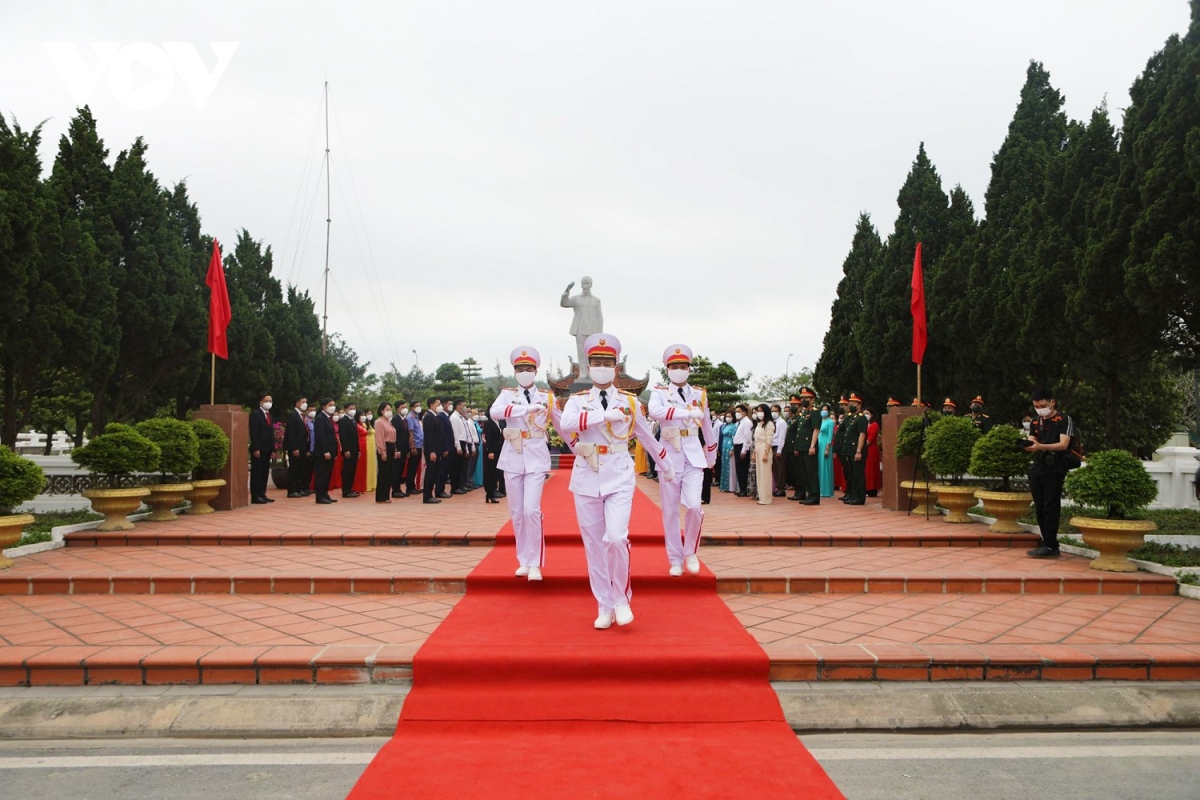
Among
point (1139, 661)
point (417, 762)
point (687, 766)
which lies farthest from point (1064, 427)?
point (417, 762)

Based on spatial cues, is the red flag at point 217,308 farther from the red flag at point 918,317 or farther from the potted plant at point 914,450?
the red flag at point 918,317

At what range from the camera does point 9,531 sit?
6.99 metres

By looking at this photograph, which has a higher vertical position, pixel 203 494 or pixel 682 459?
pixel 682 459

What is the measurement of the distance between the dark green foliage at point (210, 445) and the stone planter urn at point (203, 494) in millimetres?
222

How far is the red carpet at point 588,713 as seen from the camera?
11.3 feet

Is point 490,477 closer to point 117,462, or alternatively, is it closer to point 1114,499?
point 117,462

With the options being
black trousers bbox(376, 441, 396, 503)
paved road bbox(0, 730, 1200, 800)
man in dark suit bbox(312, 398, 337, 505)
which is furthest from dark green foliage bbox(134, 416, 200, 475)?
paved road bbox(0, 730, 1200, 800)

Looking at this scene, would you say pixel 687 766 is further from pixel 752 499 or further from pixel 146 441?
pixel 752 499

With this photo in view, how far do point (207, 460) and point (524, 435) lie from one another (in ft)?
19.4

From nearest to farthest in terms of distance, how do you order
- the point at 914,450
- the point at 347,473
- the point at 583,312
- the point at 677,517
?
the point at 677,517
the point at 914,450
the point at 347,473
the point at 583,312

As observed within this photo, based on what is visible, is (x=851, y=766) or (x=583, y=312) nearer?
(x=851, y=766)

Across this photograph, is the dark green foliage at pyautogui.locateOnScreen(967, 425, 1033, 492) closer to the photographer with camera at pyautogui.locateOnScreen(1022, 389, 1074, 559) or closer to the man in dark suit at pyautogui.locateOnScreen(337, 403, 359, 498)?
the photographer with camera at pyautogui.locateOnScreen(1022, 389, 1074, 559)

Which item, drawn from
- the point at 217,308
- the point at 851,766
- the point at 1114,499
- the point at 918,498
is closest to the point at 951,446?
the point at 918,498

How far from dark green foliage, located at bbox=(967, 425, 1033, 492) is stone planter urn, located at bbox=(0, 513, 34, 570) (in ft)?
30.4
